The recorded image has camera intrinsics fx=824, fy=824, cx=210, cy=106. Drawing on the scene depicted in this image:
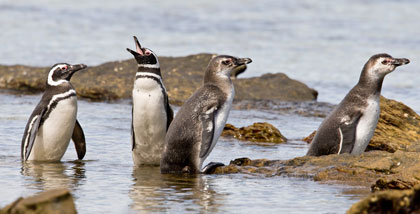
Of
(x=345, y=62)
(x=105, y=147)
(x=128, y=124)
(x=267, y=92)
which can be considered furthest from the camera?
(x=345, y=62)

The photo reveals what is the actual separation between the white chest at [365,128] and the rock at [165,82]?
530 centimetres

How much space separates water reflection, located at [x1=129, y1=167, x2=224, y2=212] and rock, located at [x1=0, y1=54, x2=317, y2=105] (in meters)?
5.62

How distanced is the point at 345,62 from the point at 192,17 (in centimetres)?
877

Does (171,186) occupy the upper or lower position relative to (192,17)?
lower

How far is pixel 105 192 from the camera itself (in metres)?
6.58

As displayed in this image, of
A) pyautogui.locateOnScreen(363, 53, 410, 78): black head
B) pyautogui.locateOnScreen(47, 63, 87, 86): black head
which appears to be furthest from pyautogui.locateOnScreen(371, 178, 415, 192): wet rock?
pyautogui.locateOnScreen(47, 63, 87, 86): black head

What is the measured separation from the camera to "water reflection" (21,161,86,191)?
6949 mm

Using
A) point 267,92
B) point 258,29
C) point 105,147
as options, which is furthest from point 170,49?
point 105,147

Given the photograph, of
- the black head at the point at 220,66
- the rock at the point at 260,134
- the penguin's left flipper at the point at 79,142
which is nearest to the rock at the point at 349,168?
the black head at the point at 220,66

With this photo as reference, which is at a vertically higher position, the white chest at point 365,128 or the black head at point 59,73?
the black head at point 59,73

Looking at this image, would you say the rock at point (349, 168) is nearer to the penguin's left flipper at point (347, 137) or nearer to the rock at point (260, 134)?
the penguin's left flipper at point (347, 137)

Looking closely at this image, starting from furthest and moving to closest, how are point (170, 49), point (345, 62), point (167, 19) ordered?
1. point (167, 19)
2. point (170, 49)
3. point (345, 62)

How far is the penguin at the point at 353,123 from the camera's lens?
7961 mm

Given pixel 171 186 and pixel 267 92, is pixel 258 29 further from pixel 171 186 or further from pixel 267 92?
pixel 171 186
